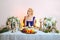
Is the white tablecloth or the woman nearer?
the white tablecloth

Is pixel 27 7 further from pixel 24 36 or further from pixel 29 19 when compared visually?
pixel 24 36

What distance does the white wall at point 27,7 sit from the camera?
2.40 meters

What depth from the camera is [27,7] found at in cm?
240

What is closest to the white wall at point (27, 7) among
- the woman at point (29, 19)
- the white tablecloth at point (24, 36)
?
the woman at point (29, 19)

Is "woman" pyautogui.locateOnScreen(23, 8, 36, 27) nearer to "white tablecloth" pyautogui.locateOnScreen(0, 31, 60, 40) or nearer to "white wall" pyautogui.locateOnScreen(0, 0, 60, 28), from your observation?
"white wall" pyautogui.locateOnScreen(0, 0, 60, 28)

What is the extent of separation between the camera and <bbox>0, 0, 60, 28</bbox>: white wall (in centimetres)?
240

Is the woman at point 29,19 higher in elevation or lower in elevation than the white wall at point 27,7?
lower

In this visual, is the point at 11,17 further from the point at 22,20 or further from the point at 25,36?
the point at 25,36

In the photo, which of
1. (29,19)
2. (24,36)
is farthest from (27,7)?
(24,36)

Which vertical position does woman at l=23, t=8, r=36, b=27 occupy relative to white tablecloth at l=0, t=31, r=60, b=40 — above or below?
above

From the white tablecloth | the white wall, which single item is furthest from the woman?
the white tablecloth

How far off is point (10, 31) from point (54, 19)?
0.62 m

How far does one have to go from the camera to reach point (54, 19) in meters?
2.34

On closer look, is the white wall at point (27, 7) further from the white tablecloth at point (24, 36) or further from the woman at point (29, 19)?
the white tablecloth at point (24, 36)
